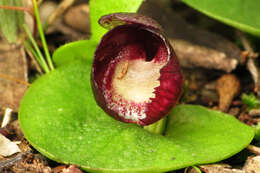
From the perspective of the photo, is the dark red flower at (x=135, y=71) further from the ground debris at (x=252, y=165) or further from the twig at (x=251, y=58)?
the twig at (x=251, y=58)

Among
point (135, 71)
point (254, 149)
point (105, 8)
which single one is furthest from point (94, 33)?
point (254, 149)

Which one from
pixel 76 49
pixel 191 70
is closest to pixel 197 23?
pixel 191 70

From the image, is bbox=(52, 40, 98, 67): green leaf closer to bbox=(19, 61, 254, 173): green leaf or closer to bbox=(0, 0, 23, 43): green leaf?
bbox=(19, 61, 254, 173): green leaf

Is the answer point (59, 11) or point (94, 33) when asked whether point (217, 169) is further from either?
point (59, 11)

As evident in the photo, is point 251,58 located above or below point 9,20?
below

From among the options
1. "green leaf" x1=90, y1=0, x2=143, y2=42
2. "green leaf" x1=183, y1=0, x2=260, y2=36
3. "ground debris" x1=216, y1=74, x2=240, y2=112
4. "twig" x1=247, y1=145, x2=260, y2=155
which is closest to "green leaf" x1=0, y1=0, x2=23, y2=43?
"green leaf" x1=90, y1=0, x2=143, y2=42

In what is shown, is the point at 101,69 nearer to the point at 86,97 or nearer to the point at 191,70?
Result: the point at 86,97

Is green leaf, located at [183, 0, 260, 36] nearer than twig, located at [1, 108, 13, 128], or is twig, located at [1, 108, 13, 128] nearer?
twig, located at [1, 108, 13, 128]
